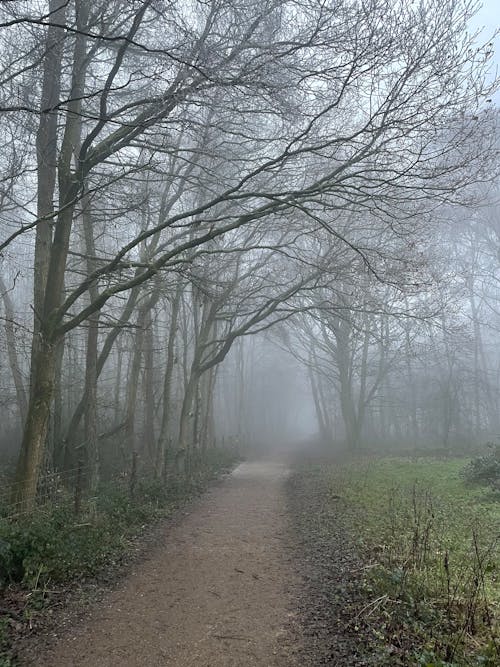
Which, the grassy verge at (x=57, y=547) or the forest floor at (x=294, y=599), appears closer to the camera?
the forest floor at (x=294, y=599)

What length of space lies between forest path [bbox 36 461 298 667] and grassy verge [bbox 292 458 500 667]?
95cm

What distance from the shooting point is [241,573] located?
6.60m

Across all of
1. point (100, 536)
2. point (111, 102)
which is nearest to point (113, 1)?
point (111, 102)

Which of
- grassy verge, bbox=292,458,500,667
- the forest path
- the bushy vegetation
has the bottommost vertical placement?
the forest path

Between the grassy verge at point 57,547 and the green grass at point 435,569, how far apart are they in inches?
133

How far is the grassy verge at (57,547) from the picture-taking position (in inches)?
210

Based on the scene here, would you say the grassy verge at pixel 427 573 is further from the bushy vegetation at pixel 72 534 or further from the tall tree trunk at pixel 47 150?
the tall tree trunk at pixel 47 150

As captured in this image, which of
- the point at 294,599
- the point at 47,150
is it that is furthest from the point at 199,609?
the point at 47,150

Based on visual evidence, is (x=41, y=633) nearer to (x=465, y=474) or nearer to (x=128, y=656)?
(x=128, y=656)

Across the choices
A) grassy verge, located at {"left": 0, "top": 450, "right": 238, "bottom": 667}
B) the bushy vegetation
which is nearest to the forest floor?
grassy verge, located at {"left": 0, "top": 450, "right": 238, "bottom": 667}

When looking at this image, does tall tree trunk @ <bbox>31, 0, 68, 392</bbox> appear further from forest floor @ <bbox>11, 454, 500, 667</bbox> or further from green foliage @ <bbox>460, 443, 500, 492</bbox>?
green foliage @ <bbox>460, 443, 500, 492</bbox>

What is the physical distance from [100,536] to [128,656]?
3.28 m

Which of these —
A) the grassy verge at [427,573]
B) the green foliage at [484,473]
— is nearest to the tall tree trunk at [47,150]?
the grassy verge at [427,573]

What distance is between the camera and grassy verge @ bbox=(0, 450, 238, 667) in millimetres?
5328
